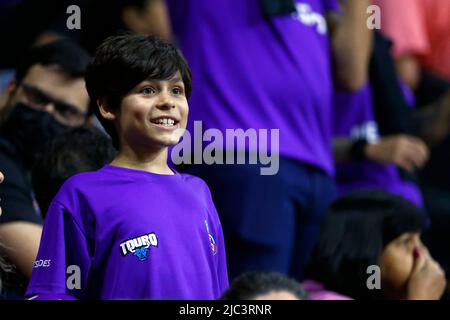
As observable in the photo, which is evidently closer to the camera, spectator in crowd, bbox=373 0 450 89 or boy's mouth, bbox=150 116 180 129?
boy's mouth, bbox=150 116 180 129

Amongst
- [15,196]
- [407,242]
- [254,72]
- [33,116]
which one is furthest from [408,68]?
[15,196]

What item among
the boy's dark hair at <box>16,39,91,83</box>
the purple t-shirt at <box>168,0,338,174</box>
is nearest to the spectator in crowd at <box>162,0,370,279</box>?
the purple t-shirt at <box>168,0,338,174</box>

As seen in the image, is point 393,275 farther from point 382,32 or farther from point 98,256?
point 382,32

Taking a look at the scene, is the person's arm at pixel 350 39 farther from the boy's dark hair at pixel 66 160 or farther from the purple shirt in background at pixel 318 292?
the boy's dark hair at pixel 66 160

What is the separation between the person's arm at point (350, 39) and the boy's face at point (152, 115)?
1.92m

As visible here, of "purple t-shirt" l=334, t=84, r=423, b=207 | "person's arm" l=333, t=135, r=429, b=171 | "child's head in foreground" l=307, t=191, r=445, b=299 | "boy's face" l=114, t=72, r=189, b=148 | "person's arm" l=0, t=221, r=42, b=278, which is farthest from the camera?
"purple t-shirt" l=334, t=84, r=423, b=207

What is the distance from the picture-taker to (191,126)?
145 inches

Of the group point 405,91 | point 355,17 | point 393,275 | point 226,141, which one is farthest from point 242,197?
point 405,91

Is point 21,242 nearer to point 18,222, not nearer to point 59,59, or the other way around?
point 18,222

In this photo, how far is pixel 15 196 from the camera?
3334 mm

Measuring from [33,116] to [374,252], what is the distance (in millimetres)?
1224

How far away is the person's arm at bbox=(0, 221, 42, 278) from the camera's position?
3113 mm

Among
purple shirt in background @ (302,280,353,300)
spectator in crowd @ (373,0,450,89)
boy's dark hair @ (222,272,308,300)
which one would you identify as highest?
spectator in crowd @ (373,0,450,89)

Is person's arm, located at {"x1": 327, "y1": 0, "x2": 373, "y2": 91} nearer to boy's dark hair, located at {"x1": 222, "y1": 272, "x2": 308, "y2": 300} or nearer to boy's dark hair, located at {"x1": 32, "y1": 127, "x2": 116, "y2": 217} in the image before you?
boy's dark hair, located at {"x1": 32, "y1": 127, "x2": 116, "y2": 217}
